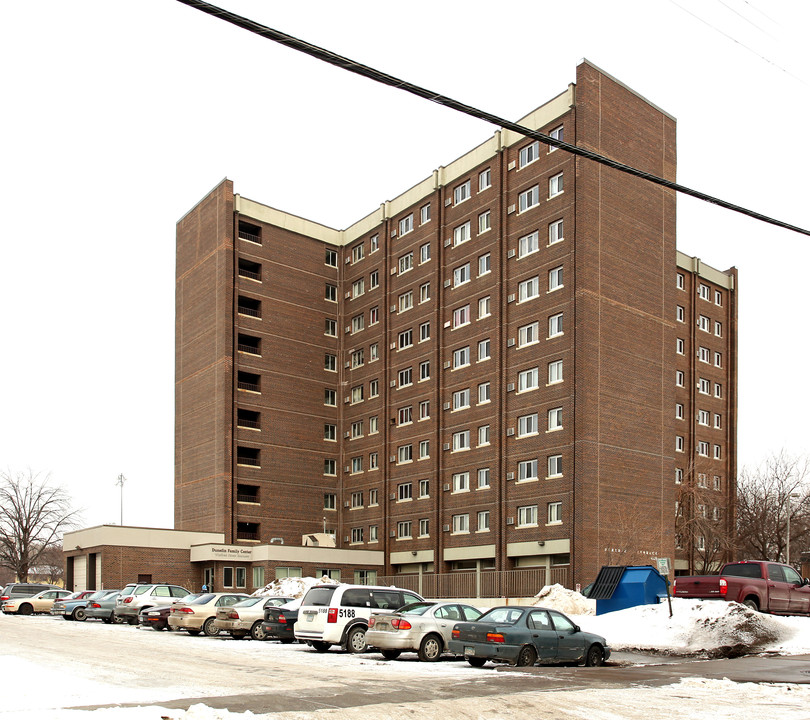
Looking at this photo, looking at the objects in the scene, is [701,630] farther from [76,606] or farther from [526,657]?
[76,606]

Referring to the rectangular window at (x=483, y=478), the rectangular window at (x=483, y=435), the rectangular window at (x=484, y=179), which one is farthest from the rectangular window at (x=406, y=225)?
the rectangular window at (x=483, y=478)

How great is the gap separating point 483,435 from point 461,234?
13.6m

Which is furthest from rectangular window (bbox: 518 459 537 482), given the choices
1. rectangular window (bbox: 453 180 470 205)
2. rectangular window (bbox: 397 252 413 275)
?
rectangular window (bbox: 397 252 413 275)

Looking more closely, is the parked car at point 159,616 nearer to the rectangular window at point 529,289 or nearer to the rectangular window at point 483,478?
the rectangular window at point 483,478

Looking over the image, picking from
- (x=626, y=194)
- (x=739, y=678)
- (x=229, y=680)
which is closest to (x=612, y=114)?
(x=626, y=194)

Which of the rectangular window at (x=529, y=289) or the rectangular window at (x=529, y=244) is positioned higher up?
the rectangular window at (x=529, y=244)

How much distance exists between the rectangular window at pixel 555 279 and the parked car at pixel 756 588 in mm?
24509

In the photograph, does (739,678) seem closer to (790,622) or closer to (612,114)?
(790,622)

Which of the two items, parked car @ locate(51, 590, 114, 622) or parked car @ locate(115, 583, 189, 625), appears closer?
parked car @ locate(115, 583, 189, 625)

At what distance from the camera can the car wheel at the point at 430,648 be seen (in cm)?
2272

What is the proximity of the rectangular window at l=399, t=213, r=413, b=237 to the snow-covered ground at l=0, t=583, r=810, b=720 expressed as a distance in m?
42.4

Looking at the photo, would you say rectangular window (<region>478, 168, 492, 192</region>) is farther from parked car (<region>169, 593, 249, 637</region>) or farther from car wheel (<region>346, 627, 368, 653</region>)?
car wheel (<region>346, 627, 368, 653</region>)

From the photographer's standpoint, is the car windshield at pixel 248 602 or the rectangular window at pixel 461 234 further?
the rectangular window at pixel 461 234

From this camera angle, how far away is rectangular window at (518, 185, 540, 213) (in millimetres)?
56250
